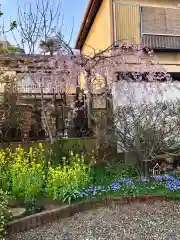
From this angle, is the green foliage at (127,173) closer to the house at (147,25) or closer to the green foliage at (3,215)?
the green foliage at (3,215)

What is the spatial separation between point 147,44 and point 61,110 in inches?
159

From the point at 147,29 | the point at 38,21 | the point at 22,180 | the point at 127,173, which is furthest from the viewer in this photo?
the point at 38,21

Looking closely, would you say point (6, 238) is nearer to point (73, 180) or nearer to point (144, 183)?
point (73, 180)

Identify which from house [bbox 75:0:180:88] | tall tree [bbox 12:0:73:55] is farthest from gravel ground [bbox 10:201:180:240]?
tall tree [bbox 12:0:73:55]

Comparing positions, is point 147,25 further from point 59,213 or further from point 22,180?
point 59,213

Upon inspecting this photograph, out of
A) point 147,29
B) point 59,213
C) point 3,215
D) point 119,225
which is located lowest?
point 119,225

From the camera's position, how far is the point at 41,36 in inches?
490

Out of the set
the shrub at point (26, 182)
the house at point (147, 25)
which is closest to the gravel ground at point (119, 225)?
the shrub at point (26, 182)

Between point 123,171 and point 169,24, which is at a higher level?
point 169,24

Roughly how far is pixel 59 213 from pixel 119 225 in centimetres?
104

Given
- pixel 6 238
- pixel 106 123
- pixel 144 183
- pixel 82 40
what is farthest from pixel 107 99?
pixel 82 40

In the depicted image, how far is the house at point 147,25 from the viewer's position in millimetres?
9469

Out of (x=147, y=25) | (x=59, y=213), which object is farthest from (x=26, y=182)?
(x=147, y=25)

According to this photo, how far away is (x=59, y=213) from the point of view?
4.43 m
